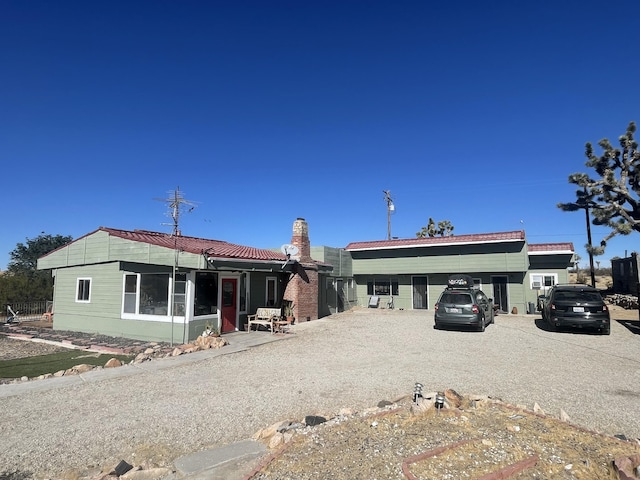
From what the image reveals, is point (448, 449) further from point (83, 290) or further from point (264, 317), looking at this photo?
point (83, 290)

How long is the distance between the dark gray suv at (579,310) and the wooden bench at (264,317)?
1053 centimetres

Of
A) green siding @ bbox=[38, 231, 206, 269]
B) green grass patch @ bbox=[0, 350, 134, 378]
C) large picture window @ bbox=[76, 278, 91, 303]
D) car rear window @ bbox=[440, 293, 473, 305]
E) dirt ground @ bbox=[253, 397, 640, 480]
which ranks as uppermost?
green siding @ bbox=[38, 231, 206, 269]

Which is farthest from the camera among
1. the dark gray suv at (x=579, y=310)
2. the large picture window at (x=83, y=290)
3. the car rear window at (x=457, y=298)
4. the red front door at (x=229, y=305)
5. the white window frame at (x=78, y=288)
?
the large picture window at (x=83, y=290)

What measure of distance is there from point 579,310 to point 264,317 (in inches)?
464

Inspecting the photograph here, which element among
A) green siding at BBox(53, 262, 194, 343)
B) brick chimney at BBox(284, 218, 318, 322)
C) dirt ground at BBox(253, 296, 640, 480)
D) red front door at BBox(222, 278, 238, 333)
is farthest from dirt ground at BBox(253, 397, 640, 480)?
brick chimney at BBox(284, 218, 318, 322)

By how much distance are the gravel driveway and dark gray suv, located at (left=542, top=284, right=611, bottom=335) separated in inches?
48.1

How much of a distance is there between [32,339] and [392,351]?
14100mm

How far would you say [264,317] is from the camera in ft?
51.1

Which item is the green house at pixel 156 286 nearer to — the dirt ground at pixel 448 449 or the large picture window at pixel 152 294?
the large picture window at pixel 152 294

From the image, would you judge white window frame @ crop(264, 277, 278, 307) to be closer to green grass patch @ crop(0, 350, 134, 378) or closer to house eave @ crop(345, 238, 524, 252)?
green grass patch @ crop(0, 350, 134, 378)

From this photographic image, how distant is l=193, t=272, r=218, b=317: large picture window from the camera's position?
13852mm

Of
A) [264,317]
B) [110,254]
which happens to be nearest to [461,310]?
[264,317]

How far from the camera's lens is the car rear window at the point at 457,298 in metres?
15.5

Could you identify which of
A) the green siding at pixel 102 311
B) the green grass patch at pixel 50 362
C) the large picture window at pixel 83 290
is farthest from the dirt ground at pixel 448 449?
the large picture window at pixel 83 290
